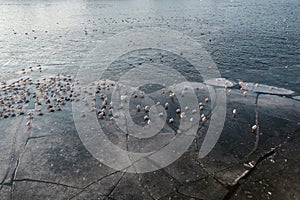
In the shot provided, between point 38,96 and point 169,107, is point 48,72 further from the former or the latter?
point 169,107

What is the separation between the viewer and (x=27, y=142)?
9.09 metres

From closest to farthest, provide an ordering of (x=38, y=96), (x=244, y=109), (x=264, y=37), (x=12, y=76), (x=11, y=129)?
(x=11, y=129) < (x=244, y=109) < (x=38, y=96) < (x=12, y=76) < (x=264, y=37)

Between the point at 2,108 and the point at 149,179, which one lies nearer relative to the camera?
the point at 149,179

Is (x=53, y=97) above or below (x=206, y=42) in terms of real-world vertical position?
below

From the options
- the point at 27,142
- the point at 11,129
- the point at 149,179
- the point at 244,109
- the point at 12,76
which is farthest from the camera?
the point at 12,76

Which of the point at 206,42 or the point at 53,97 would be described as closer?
the point at 53,97

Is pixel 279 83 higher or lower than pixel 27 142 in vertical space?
higher

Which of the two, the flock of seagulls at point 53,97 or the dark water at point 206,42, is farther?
the dark water at point 206,42

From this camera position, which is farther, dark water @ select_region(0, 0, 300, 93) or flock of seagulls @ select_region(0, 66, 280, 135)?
dark water @ select_region(0, 0, 300, 93)

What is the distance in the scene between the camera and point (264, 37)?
23578mm

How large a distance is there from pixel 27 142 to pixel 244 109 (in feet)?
27.9

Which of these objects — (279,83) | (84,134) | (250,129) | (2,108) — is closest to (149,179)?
(84,134)

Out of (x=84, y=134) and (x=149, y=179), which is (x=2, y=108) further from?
(x=149, y=179)

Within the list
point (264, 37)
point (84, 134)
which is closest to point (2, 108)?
point (84, 134)
